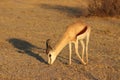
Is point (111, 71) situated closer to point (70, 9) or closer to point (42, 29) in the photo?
point (42, 29)

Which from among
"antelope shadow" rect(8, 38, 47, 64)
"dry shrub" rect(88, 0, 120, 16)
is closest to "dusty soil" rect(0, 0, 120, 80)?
"antelope shadow" rect(8, 38, 47, 64)

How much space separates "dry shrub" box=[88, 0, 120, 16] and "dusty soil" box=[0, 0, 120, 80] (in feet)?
1.76

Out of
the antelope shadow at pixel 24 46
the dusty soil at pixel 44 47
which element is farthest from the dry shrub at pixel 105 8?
the antelope shadow at pixel 24 46

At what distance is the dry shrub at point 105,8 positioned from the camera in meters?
17.7

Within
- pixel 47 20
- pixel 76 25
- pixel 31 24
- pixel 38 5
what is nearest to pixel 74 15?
pixel 47 20

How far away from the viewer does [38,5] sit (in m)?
22.3

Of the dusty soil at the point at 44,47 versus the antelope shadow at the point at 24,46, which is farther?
the antelope shadow at the point at 24,46

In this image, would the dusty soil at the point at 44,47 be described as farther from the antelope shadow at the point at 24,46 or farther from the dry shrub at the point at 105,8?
the dry shrub at the point at 105,8

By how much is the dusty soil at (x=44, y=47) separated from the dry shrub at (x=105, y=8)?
1.76 feet

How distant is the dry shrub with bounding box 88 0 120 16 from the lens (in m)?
17.7

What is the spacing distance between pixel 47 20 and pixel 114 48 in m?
5.95

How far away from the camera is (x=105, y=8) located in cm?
1792

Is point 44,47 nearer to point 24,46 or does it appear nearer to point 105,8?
point 24,46

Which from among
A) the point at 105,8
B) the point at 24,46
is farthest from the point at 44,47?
the point at 105,8
